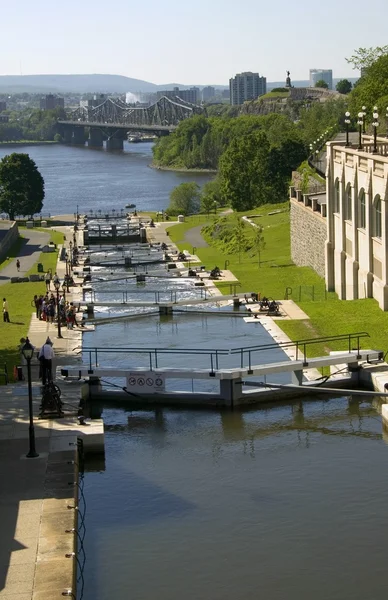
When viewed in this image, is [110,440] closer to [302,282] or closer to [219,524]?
[219,524]

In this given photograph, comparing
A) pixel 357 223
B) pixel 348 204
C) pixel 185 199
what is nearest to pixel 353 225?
pixel 357 223

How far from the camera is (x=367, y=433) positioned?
33.8 meters

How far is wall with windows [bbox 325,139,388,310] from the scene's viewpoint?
163 ft

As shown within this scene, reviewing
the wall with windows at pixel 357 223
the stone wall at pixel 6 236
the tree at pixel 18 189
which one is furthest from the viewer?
the tree at pixel 18 189

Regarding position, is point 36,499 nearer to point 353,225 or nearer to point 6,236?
point 353,225

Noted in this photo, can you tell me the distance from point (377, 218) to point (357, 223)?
3.34m

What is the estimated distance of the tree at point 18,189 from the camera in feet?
401

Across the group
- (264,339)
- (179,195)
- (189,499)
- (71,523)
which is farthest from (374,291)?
(179,195)

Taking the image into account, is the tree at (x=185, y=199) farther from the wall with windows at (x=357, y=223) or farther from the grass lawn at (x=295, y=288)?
the wall with windows at (x=357, y=223)

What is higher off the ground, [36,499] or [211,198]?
[211,198]

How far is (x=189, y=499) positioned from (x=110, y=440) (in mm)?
5849

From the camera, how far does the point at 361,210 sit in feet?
177

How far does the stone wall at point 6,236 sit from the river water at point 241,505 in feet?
171

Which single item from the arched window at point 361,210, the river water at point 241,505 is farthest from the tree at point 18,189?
the river water at point 241,505
